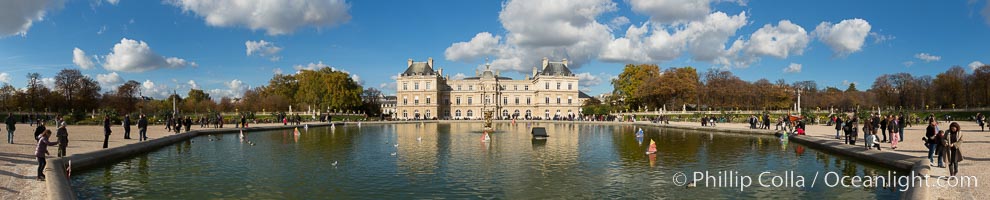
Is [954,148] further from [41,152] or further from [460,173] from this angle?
[41,152]

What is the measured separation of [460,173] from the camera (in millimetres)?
12945

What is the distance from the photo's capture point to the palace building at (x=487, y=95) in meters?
85.1

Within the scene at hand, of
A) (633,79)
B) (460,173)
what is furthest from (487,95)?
(460,173)

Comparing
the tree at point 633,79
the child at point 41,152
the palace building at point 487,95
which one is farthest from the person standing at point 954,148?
the palace building at point 487,95

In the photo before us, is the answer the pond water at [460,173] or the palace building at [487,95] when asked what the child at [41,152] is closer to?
the pond water at [460,173]

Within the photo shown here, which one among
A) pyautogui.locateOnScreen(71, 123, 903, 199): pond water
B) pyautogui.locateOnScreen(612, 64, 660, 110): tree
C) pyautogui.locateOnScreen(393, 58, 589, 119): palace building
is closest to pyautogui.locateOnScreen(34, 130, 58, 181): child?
pyautogui.locateOnScreen(71, 123, 903, 199): pond water

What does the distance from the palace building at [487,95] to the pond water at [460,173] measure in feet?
214

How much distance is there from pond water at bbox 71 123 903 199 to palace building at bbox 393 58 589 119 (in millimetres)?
65224

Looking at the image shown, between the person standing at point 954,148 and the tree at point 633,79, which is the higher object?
the tree at point 633,79

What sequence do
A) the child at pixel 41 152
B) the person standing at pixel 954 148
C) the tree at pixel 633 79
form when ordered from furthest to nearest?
1. the tree at pixel 633 79
2. the person standing at pixel 954 148
3. the child at pixel 41 152

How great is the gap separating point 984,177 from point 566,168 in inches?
308

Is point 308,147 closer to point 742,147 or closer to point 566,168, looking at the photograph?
point 566,168

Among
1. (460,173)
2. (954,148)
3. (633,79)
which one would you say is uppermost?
(633,79)

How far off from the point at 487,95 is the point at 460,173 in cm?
7390
